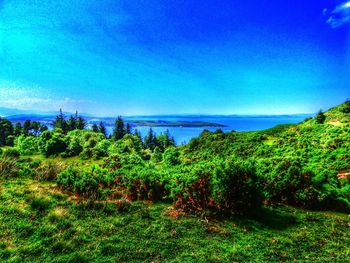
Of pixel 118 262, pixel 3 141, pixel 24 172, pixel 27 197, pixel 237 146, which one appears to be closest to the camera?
pixel 118 262

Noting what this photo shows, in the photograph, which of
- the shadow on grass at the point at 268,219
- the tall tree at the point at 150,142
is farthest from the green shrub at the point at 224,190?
the tall tree at the point at 150,142

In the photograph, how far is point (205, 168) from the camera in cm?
1105

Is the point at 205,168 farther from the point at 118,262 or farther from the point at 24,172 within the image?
the point at 24,172

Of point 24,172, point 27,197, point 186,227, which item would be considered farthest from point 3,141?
point 186,227

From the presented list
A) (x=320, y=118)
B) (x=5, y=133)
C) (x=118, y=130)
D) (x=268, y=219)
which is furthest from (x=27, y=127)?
(x=268, y=219)

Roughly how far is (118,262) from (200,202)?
15.5 feet

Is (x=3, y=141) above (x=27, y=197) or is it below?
below

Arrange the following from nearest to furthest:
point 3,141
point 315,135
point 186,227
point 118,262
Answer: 1. point 118,262
2. point 186,227
3. point 315,135
4. point 3,141

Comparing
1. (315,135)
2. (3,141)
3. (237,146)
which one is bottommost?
(3,141)

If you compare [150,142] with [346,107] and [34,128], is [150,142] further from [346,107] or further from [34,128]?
[346,107]

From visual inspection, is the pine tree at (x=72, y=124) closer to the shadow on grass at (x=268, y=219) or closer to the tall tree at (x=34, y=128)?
the tall tree at (x=34, y=128)

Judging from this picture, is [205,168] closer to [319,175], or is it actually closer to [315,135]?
[319,175]

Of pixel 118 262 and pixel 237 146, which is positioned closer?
pixel 118 262

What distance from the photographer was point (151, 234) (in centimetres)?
814
